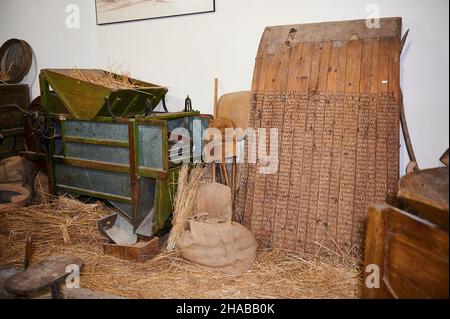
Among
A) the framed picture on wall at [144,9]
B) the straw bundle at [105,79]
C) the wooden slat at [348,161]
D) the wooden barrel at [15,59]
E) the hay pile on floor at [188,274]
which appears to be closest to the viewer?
the hay pile on floor at [188,274]

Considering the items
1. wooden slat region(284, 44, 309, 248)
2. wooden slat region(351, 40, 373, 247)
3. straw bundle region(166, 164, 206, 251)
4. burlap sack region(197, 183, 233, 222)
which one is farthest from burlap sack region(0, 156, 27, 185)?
wooden slat region(351, 40, 373, 247)

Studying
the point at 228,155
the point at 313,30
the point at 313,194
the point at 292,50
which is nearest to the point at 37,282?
the point at 228,155

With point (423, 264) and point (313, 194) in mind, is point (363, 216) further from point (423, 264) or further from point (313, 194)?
point (423, 264)

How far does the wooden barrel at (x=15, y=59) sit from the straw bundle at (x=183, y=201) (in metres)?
3.65

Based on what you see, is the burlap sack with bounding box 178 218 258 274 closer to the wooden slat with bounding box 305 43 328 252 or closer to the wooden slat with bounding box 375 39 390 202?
the wooden slat with bounding box 305 43 328 252

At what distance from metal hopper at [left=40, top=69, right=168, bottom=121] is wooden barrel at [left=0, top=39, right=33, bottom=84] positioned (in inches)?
79.6

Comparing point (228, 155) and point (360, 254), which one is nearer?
point (360, 254)

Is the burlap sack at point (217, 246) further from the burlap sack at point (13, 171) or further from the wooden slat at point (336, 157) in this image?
the burlap sack at point (13, 171)

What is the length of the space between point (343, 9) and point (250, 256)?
2.38 meters

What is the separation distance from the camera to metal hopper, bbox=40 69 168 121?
10.7ft

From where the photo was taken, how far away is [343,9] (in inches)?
127

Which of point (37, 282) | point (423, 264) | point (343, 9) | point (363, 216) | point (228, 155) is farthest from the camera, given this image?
point (228, 155)

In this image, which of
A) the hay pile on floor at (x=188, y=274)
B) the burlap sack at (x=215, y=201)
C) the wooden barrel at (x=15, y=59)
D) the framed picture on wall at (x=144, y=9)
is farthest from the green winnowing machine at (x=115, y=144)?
the wooden barrel at (x=15, y=59)

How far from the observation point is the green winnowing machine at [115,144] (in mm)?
3215
